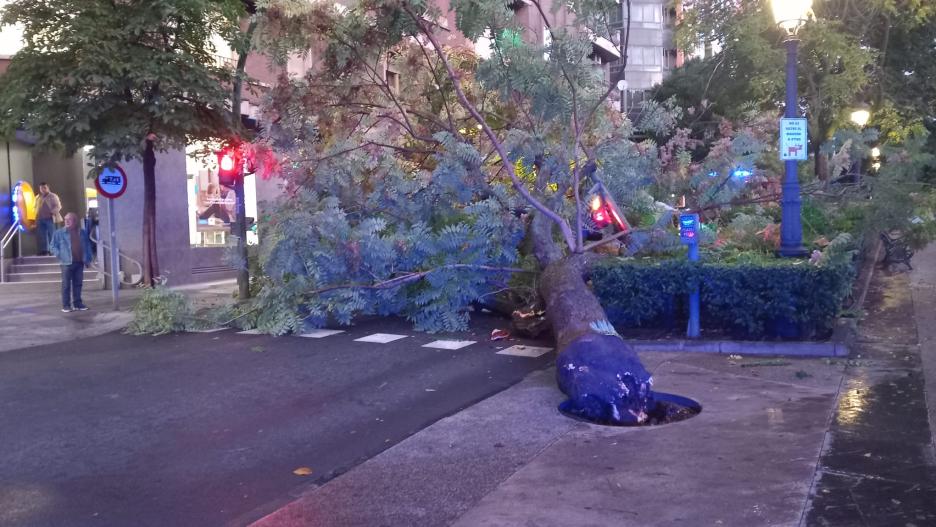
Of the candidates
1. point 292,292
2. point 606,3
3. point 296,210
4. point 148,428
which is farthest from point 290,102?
point 148,428

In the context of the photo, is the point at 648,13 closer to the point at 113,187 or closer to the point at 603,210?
the point at 113,187

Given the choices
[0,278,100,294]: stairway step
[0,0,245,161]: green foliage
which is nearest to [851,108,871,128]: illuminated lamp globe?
[0,0,245,161]: green foliage

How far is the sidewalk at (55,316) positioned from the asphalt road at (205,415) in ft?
2.80

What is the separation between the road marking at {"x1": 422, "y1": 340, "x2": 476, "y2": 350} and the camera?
10.6 meters

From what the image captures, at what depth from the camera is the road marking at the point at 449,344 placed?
1060 cm

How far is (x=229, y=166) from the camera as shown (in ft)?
46.9

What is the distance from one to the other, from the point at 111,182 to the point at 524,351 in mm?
8206

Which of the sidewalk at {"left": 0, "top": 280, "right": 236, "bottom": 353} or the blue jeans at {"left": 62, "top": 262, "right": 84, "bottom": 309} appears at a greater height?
the blue jeans at {"left": 62, "top": 262, "right": 84, "bottom": 309}

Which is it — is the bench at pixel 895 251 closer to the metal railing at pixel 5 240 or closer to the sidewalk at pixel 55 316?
the sidewalk at pixel 55 316

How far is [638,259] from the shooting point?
1085 centimetres

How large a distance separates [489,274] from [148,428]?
573 cm

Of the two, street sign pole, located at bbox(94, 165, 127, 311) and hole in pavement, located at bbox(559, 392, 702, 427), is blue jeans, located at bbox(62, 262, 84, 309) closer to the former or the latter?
street sign pole, located at bbox(94, 165, 127, 311)

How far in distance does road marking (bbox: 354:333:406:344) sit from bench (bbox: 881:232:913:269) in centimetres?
1003

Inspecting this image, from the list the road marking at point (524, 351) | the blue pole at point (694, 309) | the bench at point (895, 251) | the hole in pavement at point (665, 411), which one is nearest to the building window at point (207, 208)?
the road marking at point (524, 351)
